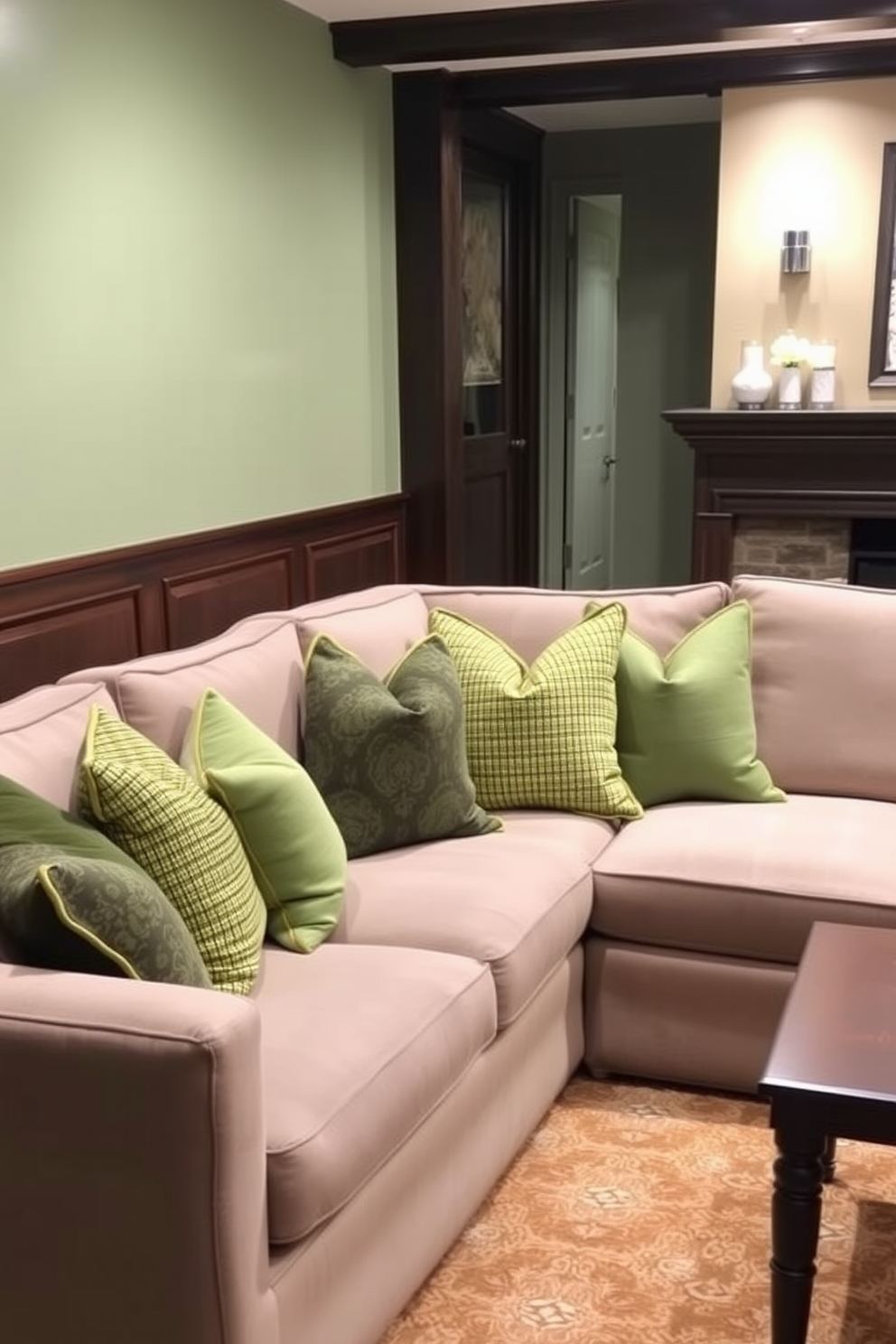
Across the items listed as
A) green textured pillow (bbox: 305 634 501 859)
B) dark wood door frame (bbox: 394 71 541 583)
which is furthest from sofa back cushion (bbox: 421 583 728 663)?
dark wood door frame (bbox: 394 71 541 583)

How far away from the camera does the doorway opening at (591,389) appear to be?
689 centimetres

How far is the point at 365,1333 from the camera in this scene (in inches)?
74.6

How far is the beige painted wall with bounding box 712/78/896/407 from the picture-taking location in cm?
504

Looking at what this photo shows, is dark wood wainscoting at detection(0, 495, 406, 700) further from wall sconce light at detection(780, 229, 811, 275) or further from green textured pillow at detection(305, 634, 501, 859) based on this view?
wall sconce light at detection(780, 229, 811, 275)

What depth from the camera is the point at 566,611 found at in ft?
10.5

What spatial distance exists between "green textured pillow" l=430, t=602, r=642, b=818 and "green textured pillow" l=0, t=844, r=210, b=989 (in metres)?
1.23

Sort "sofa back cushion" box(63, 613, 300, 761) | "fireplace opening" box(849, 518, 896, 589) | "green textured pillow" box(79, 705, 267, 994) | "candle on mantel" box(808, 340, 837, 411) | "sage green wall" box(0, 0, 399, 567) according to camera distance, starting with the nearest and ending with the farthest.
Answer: "green textured pillow" box(79, 705, 267, 994)
"sofa back cushion" box(63, 613, 300, 761)
"sage green wall" box(0, 0, 399, 567)
"candle on mantel" box(808, 340, 837, 411)
"fireplace opening" box(849, 518, 896, 589)

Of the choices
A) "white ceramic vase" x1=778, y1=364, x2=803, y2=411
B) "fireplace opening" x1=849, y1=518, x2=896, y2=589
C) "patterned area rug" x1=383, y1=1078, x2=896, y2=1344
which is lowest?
"patterned area rug" x1=383, y1=1078, x2=896, y2=1344

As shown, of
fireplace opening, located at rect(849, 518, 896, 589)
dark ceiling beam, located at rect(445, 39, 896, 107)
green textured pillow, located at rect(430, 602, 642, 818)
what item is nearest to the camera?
green textured pillow, located at rect(430, 602, 642, 818)

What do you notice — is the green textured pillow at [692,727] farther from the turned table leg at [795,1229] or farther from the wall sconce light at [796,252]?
the wall sconce light at [796,252]

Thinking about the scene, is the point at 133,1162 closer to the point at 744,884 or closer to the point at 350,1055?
the point at 350,1055

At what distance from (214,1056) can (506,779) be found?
1473 millimetres

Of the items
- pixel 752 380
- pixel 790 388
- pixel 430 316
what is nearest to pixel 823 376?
pixel 790 388

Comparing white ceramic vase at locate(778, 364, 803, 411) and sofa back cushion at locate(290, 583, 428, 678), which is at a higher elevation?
white ceramic vase at locate(778, 364, 803, 411)
